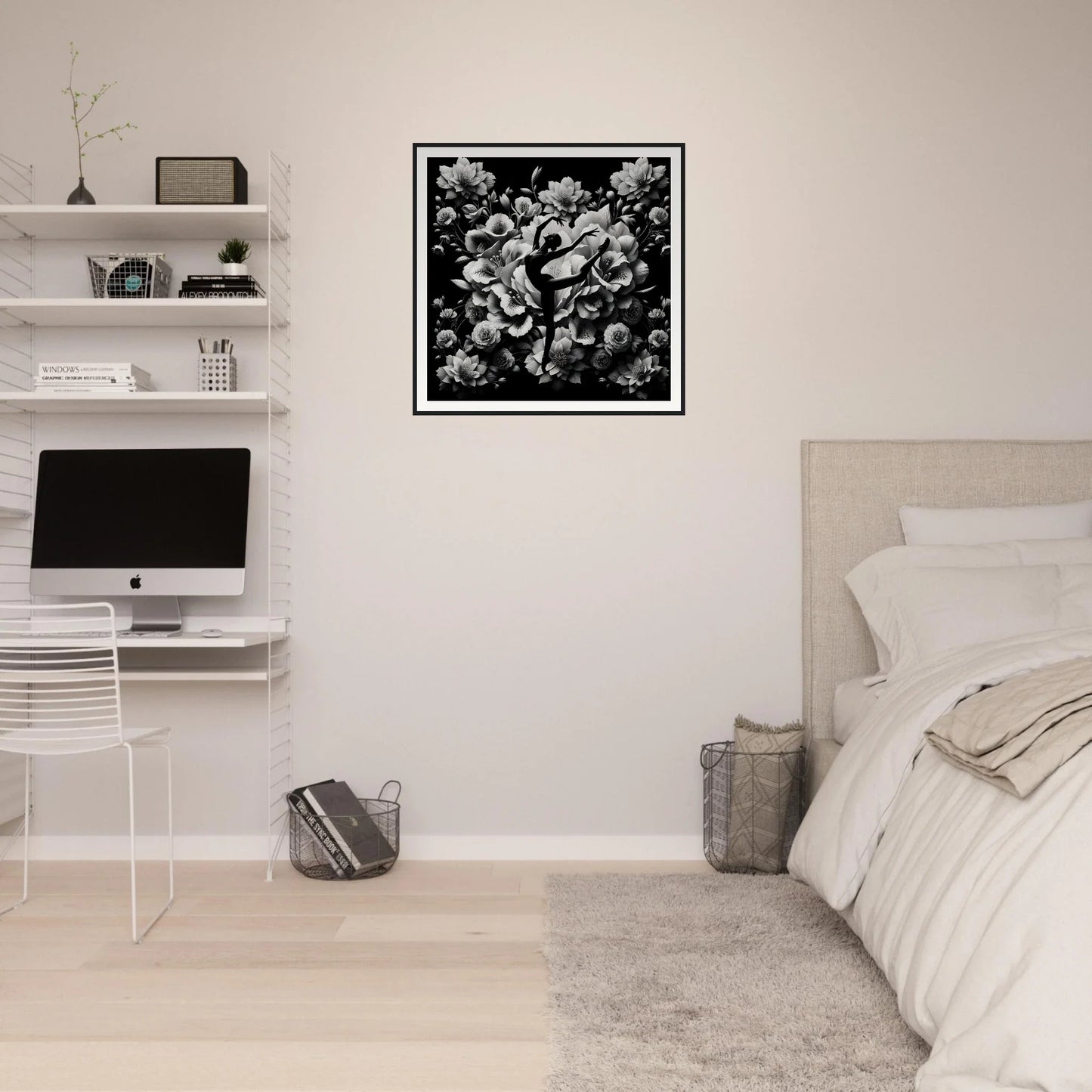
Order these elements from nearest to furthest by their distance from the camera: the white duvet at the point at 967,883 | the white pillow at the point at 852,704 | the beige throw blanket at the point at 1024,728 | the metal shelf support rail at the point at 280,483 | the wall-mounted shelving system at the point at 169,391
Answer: the white duvet at the point at 967,883
the beige throw blanket at the point at 1024,728
the white pillow at the point at 852,704
the wall-mounted shelving system at the point at 169,391
the metal shelf support rail at the point at 280,483

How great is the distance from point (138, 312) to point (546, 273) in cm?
127

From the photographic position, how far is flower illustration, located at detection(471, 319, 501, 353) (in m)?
3.43

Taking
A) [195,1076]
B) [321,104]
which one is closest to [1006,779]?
[195,1076]

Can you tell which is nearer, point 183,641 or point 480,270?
point 183,641

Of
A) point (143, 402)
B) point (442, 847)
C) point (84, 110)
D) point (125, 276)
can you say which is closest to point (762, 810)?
point (442, 847)

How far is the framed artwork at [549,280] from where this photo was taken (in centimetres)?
343

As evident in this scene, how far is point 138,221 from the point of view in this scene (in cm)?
328

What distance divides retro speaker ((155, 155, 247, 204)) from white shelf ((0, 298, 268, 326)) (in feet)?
1.02

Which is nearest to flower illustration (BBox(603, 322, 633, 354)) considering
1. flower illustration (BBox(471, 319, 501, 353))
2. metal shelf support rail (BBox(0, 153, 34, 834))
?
flower illustration (BBox(471, 319, 501, 353))

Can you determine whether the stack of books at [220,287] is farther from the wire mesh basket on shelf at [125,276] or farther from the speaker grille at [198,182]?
the speaker grille at [198,182]

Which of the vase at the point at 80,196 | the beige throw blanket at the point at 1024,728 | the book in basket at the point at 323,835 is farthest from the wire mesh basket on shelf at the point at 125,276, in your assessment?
the beige throw blanket at the point at 1024,728

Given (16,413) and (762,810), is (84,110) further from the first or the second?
(762,810)

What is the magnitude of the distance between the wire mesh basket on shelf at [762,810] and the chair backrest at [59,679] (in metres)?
1.74

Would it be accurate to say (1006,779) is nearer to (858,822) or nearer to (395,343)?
(858,822)
